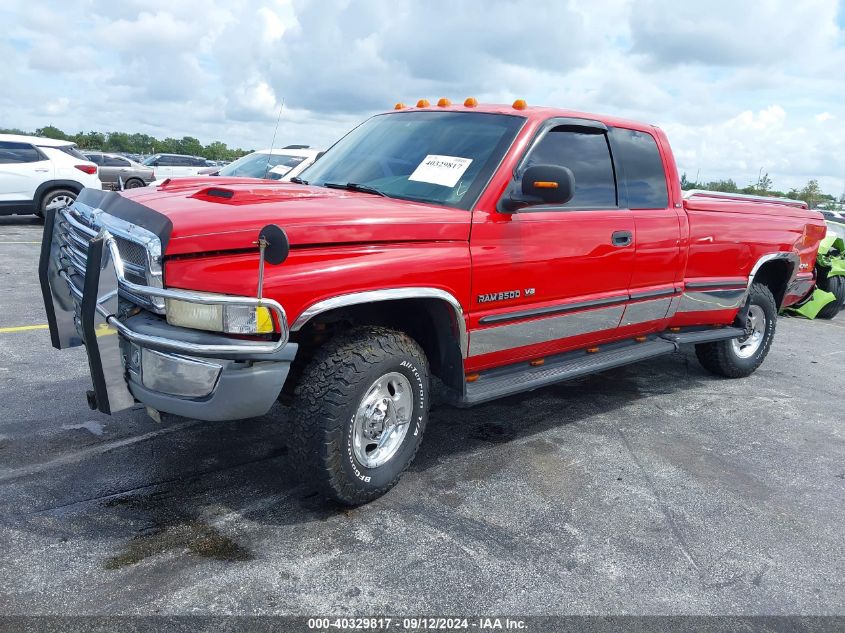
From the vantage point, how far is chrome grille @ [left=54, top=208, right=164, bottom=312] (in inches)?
117

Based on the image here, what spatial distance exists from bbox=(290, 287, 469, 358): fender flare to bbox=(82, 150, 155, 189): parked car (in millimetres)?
21101

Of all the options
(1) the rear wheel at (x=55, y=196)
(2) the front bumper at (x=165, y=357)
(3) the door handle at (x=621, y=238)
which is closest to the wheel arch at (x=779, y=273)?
(3) the door handle at (x=621, y=238)

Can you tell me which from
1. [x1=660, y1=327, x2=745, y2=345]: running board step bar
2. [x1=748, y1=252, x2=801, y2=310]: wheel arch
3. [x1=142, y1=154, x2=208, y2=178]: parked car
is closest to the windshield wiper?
[x1=660, y1=327, x2=745, y2=345]: running board step bar

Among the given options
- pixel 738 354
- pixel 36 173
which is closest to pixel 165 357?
pixel 738 354

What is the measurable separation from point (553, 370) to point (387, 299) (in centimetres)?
149

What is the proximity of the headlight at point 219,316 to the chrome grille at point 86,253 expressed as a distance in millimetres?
91

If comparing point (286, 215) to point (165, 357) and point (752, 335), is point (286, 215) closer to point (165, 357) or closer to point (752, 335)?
point (165, 357)

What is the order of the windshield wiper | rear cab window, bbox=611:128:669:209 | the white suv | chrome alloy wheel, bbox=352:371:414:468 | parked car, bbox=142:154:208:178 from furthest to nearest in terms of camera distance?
parked car, bbox=142:154:208:178
the white suv
rear cab window, bbox=611:128:669:209
the windshield wiper
chrome alloy wheel, bbox=352:371:414:468

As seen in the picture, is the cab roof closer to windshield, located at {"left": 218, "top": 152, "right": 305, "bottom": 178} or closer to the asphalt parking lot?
the asphalt parking lot

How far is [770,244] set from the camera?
589 cm

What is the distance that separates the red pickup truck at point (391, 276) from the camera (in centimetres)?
293

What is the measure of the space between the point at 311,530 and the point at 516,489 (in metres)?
1.13

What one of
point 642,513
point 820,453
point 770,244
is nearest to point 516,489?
point 642,513

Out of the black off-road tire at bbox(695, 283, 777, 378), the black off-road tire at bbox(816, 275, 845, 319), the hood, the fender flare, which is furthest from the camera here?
the black off-road tire at bbox(816, 275, 845, 319)
